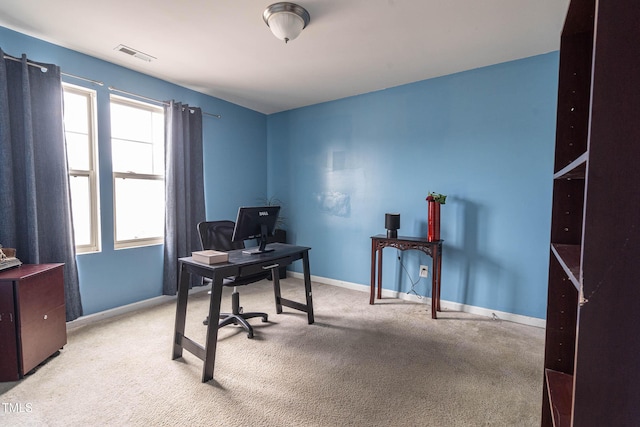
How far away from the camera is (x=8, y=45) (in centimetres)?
231

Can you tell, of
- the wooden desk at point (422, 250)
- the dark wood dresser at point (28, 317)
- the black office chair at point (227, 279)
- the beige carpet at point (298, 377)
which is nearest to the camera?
the beige carpet at point (298, 377)

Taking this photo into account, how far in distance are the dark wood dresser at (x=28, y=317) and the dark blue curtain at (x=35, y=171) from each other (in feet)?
1.02

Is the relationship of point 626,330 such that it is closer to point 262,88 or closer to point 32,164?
point 32,164

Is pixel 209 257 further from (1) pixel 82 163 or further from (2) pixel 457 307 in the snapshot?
(2) pixel 457 307

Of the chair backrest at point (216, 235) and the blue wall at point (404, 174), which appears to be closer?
the chair backrest at point (216, 235)

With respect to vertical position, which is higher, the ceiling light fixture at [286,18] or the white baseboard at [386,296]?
the ceiling light fixture at [286,18]

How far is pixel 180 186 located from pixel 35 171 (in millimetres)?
1223

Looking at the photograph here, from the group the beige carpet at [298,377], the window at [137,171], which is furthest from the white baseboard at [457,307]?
the window at [137,171]

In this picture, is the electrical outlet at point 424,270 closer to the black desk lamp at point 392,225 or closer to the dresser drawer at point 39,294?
the black desk lamp at point 392,225

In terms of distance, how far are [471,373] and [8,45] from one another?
4268 mm

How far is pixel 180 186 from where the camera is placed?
3.39 metres

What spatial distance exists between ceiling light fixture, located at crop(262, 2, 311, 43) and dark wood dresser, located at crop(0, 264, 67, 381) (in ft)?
7.89

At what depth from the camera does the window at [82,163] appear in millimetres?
2734

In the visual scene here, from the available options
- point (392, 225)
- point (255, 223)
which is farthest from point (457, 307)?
point (255, 223)
